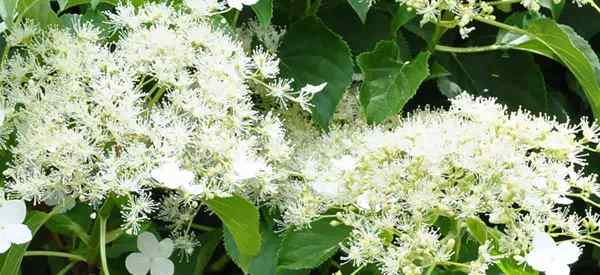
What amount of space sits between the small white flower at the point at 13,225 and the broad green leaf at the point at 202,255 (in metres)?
0.25

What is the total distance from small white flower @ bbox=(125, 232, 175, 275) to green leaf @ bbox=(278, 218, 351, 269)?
0.13 m

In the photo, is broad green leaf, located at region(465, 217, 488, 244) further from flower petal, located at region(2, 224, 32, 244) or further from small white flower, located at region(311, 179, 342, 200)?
flower petal, located at region(2, 224, 32, 244)

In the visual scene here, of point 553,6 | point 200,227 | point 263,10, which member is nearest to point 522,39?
point 553,6

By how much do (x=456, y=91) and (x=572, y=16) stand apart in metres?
0.23

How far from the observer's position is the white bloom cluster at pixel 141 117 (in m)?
0.98

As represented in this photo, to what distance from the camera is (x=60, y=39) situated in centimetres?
112

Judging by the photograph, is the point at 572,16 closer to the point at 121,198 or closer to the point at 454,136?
the point at 454,136

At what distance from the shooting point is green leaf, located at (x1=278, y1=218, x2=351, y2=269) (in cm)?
110

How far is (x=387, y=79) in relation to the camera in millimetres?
1257

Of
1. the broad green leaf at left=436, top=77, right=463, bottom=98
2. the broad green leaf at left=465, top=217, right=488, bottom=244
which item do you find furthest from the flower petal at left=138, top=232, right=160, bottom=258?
the broad green leaf at left=436, top=77, right=463, bottom=98

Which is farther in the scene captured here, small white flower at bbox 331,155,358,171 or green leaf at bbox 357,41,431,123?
green leaf at bbox 357,41,431,123

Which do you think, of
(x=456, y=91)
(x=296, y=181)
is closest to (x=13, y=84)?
(x=296, y=181)

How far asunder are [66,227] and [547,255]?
0.49m

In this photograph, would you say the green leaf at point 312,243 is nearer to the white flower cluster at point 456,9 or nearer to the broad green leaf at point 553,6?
the white flower cluster at point 456,9
